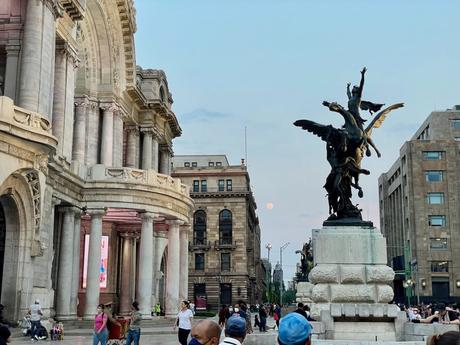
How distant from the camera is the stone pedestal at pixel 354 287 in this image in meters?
14.7

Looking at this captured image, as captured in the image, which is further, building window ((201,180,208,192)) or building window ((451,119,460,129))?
building window ((201,180,208,192))

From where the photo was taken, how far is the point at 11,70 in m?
30.2

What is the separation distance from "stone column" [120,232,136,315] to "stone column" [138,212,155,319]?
9215 millimetres

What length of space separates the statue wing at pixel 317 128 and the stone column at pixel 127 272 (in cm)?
3237

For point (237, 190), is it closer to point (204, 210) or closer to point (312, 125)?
point (204, 210)

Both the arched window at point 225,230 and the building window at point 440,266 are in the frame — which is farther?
the arched window at point 225,230

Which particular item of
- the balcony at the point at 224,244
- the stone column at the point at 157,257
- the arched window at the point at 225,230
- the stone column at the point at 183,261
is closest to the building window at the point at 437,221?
the balcony at the point at 224,244

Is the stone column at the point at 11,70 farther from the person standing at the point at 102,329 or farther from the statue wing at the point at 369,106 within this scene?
the statue wing at the point at 369,106

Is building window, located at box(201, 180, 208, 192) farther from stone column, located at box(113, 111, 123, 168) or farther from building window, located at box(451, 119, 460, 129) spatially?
stone column, located at box(113, 111, 123, 168)

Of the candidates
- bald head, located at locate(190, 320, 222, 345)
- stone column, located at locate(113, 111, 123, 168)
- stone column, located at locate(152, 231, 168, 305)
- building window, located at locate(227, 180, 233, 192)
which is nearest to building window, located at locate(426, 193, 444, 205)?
building window, located at locate(227, 180, 233, 192)

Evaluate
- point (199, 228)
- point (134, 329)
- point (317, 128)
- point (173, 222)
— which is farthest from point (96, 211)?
point (199, 228)

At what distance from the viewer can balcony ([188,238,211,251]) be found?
9838cm

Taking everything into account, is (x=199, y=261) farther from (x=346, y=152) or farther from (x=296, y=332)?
(x=296, y=332)

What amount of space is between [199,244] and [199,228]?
261cm
